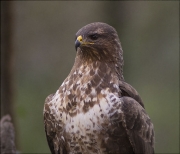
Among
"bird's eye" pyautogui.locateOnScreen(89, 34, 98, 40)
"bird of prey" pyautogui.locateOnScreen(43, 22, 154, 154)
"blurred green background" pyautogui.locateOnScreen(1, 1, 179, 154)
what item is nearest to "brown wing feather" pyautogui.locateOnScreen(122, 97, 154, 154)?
"bird of prey" pyautogui.locateOnScreen(43, 22, 154, 154)

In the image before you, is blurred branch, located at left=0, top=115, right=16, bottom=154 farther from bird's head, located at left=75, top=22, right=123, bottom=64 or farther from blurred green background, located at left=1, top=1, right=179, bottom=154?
blurred green background, located at left=1, top=1, right=179, bottom=154

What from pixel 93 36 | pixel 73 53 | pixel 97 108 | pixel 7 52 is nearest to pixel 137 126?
pixel 97 108

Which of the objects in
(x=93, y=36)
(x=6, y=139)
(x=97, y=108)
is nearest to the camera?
(x=97, y=108)

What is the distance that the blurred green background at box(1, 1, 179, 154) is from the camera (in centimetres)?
1585

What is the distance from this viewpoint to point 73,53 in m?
17.2

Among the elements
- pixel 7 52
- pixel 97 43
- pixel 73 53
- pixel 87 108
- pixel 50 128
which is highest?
pixel 97 43

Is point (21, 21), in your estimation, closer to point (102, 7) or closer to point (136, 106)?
point (102, 7)

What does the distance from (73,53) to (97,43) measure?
10.2 metres

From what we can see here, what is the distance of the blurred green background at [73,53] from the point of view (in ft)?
52.0

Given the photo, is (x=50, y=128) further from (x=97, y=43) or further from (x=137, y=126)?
(x=97, y=43)

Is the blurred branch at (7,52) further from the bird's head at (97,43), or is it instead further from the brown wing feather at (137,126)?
the brown wing feather at (137,126)

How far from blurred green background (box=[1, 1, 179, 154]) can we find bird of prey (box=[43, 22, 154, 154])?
26.2ft

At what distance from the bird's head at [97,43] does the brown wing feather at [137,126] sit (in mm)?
608

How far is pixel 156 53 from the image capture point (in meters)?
16.9
